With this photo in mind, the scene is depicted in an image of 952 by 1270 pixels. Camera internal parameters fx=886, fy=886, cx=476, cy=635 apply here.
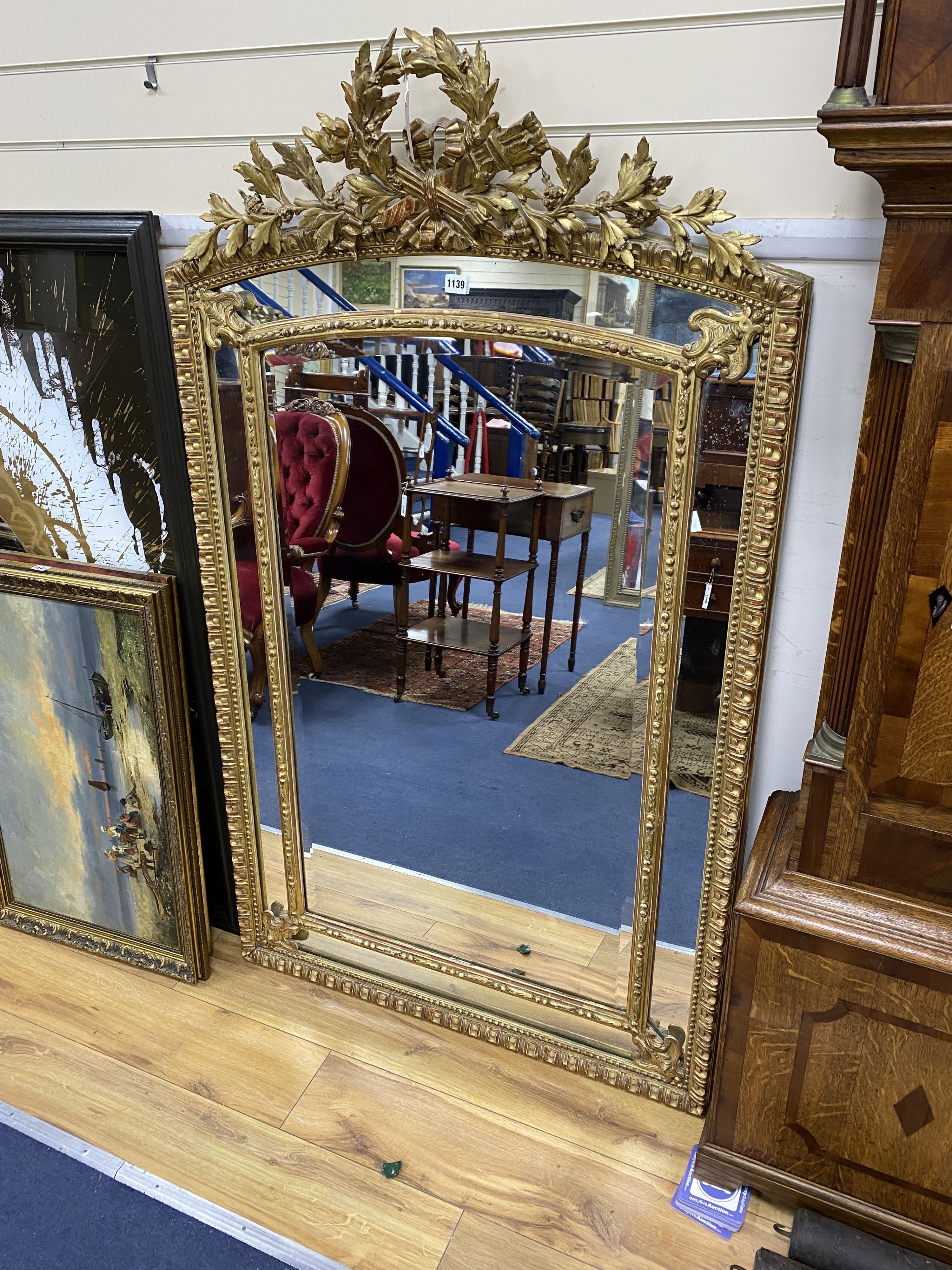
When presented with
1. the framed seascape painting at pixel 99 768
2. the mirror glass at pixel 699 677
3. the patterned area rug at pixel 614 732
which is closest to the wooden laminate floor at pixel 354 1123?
the framed seascape painting at pixel 99 768

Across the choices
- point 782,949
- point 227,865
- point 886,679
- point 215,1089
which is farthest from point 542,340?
point 215,1089

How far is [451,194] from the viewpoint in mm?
1288

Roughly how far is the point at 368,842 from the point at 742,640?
2.84 feet

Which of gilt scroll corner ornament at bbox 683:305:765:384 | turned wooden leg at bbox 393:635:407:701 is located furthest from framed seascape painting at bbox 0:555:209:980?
gilt scroll corner ornament at bbox 683:305:765:384

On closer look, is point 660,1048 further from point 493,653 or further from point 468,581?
point 468,581

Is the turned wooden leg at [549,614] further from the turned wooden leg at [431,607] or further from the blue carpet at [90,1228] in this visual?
the blue carpet at [90,1228]

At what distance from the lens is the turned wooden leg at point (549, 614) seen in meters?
1.54

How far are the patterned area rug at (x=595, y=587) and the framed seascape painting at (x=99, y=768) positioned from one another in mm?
807

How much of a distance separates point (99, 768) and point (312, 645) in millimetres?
559

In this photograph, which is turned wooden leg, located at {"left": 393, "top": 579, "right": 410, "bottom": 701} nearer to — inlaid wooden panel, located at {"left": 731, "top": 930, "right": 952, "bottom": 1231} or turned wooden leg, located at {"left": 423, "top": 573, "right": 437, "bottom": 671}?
turned wooden leg, located at {"left": 423, "top": 573, "right": 437, "bottom": 671}

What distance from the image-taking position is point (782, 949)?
4.15 ft

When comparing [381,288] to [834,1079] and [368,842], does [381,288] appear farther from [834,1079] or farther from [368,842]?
[834,1079]

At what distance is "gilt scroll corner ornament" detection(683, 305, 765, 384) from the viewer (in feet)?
3.98

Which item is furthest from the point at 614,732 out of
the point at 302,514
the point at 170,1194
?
the point at 170,1194
